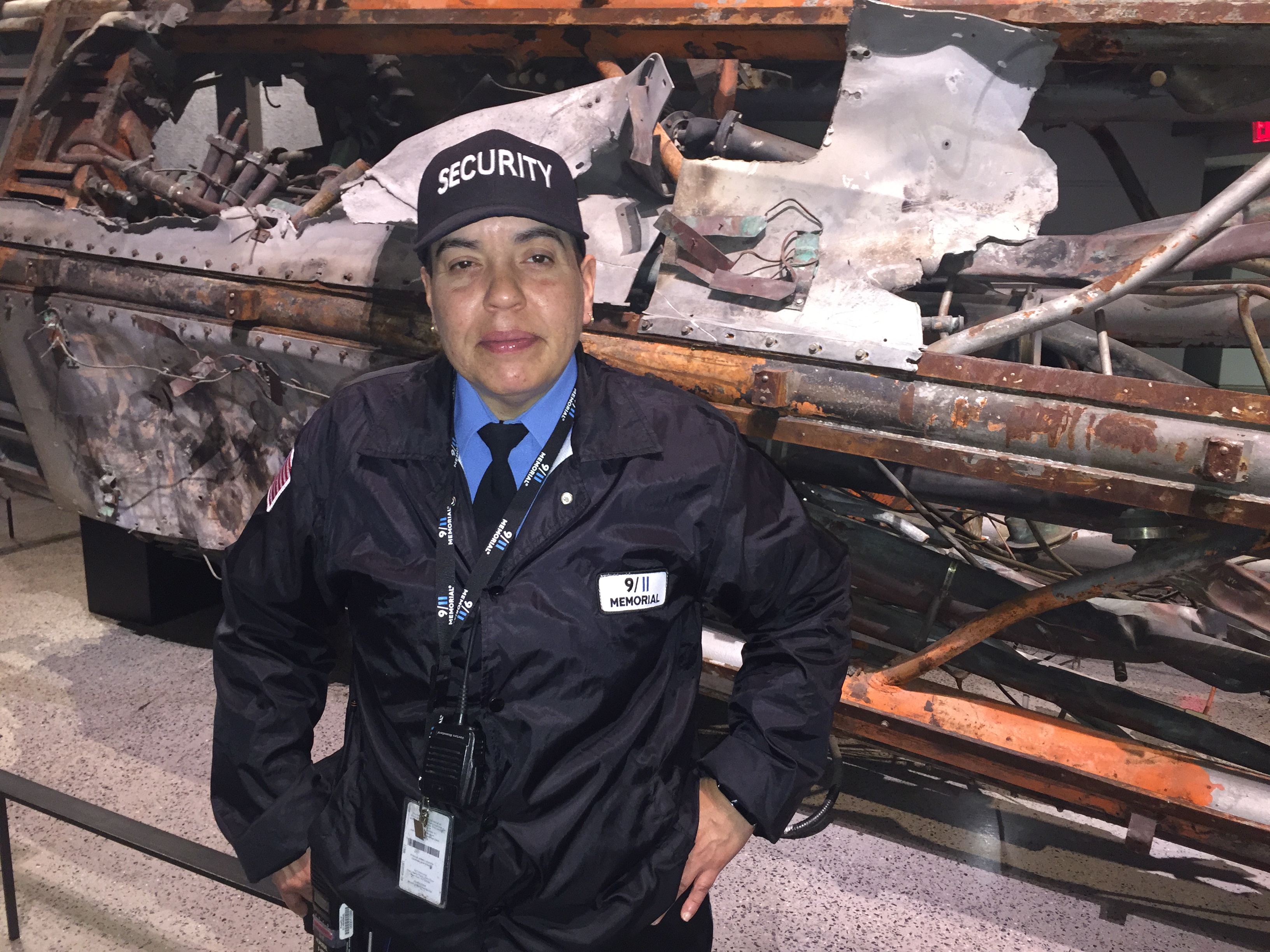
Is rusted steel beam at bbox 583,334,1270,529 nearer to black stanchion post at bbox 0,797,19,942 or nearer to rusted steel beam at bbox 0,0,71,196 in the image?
black stanchion post at bbox 0,797,19,942

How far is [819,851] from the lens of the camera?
9.50ft

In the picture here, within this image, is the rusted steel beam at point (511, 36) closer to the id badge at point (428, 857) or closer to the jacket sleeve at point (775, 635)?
the jacket sleeve at point (775, 635)

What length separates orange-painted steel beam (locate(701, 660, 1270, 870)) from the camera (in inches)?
87.2

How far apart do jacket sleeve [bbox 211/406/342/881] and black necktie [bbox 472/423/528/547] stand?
0.91ft

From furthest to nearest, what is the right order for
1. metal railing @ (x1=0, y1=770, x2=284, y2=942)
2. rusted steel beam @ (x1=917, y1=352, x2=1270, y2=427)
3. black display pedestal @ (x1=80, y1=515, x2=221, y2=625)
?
black display pedestal @ (x1=80, y1=515, x2=221, y2=625), metal railing @ (x1=0, y1=770, x2=284, y2=942), rusted steel beam @ (x1=917, y1=352, x2=1270, y2=427)

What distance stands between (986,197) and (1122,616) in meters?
1.21

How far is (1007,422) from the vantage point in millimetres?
2186

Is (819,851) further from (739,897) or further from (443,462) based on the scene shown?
(443,462)

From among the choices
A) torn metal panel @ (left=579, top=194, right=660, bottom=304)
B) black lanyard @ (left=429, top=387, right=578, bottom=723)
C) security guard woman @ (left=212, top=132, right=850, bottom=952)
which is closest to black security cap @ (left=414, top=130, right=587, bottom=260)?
security guard woman @ (left=212, top=132, right=850, bottom=952)

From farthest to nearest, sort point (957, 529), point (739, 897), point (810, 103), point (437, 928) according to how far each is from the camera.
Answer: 1. point (810, 103)
2. point (957, 529)
3. point (739, 897)
4. point (437, 928)

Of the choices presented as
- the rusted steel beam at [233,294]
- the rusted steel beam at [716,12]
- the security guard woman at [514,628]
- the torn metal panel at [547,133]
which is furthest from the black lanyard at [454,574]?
the rusted steel beam at [716,12]

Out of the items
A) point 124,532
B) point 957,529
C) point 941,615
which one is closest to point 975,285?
point 957,529

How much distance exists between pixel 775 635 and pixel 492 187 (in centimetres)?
91

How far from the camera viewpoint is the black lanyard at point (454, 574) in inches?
57.1
